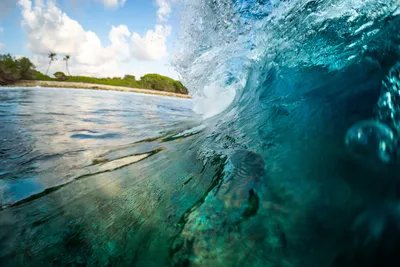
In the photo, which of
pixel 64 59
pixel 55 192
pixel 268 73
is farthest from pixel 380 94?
pixel 64 59

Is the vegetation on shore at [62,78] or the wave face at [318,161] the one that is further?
the vegetation on shore at [62,78]

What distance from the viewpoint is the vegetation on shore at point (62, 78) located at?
96.2 ft

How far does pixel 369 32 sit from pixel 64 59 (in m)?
66.5

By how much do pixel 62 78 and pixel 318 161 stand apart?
55.4 metres

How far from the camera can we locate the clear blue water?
0.82 meters

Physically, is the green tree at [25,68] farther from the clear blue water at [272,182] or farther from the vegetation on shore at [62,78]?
the clear blue water at [272,182]

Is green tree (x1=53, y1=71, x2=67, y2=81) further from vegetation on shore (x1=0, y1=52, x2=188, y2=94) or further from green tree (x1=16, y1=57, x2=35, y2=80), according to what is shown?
green tree (x1=16, y1=57, x2=35, y2=80)

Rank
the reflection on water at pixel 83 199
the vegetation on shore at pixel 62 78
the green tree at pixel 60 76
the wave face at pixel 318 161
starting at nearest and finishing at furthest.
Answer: the wave face at pixel 318 161 → the reflection on water at pixel 83 199 → the vegetation on shore at pixel 62 78 → the green tree at pixel 60 76

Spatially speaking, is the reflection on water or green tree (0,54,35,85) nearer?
the reflection on water

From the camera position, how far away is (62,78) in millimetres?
45125

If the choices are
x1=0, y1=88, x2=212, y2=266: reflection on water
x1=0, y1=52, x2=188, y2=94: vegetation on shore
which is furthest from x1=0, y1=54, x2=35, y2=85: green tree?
x1=0, y1=88, x2=212, y2=266: reflection on water

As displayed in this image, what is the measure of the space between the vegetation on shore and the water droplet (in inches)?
1298

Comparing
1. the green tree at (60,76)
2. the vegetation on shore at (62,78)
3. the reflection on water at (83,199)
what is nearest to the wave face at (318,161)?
the reflection on water at (83,199)

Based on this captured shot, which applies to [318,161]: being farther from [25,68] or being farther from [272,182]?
[25,68]
